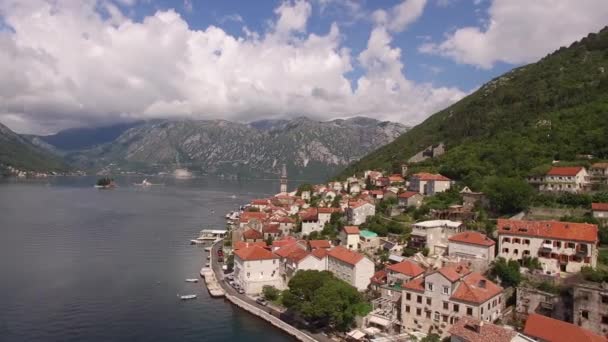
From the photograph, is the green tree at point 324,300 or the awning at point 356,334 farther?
the green tree at point 324,300

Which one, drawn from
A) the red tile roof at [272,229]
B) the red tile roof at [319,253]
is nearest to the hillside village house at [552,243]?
the red tile roof at [319,253]

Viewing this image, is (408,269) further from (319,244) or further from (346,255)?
(319,244)

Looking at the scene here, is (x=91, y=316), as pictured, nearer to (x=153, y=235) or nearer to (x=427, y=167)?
(x=153, y=235)

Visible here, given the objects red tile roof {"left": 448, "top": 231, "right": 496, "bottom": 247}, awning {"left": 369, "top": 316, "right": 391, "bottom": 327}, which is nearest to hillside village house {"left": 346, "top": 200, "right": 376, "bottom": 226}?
red tile roof {"left": 448, "top": 231, "right": 496, "bottom": 247}

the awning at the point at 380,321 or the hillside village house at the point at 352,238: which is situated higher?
the hillside village house at the point at 352,238

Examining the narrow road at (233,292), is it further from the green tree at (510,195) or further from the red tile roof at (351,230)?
the green tree at (510,195)

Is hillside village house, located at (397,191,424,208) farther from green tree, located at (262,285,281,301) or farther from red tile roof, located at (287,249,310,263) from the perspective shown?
green tree, located at (262,285,281,301)
